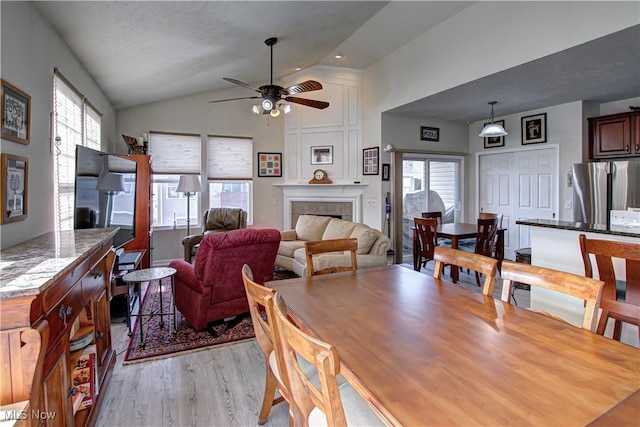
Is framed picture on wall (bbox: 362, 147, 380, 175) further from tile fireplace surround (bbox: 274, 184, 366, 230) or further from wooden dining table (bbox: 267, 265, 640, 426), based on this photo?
wooden dining table (bbox: 267, 265, 640, 426)

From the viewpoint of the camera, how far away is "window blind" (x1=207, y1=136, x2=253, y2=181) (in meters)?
6.43

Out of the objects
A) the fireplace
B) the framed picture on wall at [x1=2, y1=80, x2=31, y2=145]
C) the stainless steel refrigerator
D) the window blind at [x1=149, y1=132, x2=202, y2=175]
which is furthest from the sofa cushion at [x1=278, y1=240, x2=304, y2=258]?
the stainless steel refrigerator

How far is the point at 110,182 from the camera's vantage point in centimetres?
348

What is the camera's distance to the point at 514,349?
1167 millimetres

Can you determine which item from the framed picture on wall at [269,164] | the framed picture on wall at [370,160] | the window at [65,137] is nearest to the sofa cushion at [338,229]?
the framed picture on wall at [370,160]

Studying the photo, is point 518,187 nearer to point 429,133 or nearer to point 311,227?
point 429,133

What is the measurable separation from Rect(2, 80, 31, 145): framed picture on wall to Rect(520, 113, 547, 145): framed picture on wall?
6445mm

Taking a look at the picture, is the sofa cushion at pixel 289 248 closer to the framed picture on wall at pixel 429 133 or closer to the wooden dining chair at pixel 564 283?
the framed picture on wall at pixel 429 133

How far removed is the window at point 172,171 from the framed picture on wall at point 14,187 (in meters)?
3.99

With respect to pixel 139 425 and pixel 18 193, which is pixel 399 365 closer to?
pixel 139 425

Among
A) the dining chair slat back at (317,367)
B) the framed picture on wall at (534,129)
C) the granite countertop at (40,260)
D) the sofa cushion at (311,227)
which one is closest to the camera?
the dining chair slat back at (317,367)

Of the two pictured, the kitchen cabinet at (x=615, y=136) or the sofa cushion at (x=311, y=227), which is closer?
the kitchen cabinet at (x=615, y=136)

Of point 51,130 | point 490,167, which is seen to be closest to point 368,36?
point 490,167

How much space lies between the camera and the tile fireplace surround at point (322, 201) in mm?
6285
